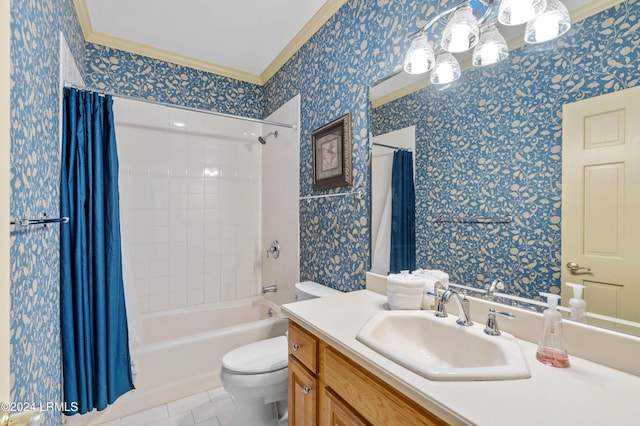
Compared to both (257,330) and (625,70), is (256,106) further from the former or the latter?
(625,70)

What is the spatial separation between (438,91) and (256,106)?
2.11 metres

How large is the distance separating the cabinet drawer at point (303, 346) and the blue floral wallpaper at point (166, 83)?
7.47 feet

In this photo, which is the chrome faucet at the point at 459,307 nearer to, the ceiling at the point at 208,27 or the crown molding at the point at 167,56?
the ceiling at the point at 208,27

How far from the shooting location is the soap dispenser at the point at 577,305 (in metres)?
0.87

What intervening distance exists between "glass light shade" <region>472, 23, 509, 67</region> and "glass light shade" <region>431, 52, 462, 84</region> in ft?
0.32

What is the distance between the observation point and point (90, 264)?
1621 mm

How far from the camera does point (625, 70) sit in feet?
2.59

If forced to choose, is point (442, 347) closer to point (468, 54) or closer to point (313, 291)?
point (313, 291)

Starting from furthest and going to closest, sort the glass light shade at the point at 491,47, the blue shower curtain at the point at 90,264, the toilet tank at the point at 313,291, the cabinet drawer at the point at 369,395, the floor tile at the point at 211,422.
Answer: the toilet tank at the point at 313,291, the floor tile at the point at 211,422, the blue shower curtain at the point at 90,264, the glass light shade at the point at 491,47, the cabinet drawer at the point at 369,395

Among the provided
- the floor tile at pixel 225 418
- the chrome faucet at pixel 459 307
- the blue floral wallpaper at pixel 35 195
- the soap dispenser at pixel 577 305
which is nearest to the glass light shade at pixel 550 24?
the soap dispenser at pixel 577 305

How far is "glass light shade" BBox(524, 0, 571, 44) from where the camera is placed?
0.91 m

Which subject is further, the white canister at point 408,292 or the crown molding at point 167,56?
the crown molding at point 167,56

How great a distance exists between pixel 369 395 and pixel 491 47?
1.26 meters
